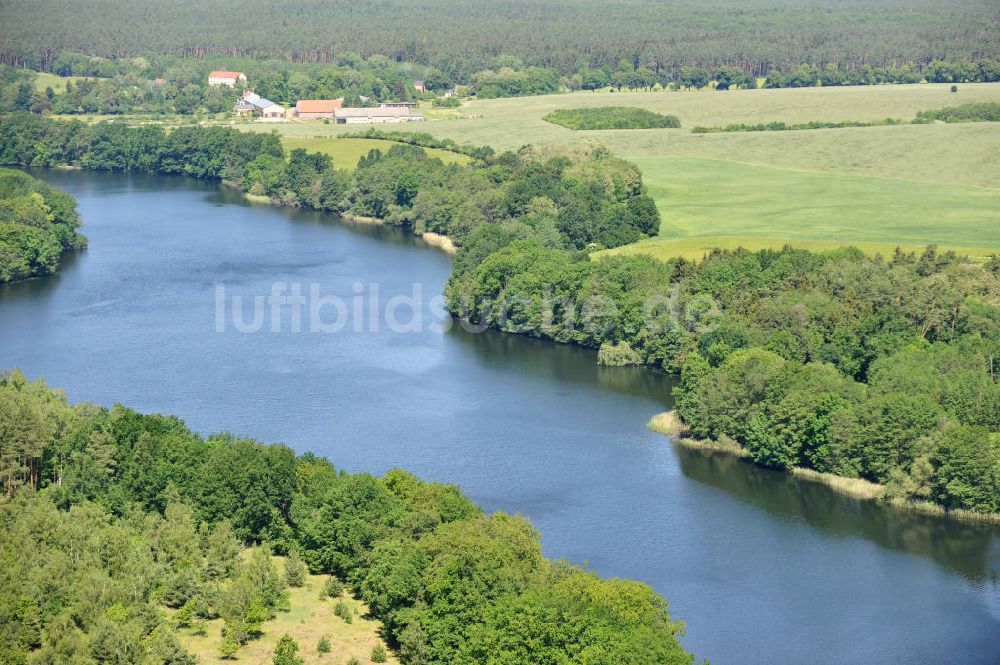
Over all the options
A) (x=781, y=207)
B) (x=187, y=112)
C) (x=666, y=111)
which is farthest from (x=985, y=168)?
(x=187, y=112)

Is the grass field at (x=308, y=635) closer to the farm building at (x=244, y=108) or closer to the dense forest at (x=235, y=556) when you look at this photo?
the dense forest at (x=235, y=556)

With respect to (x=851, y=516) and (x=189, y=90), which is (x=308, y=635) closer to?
(x=851, y=516)

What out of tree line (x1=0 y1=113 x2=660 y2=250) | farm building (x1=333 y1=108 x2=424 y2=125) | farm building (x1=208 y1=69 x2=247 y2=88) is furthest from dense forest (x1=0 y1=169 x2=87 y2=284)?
farm building (x1=208 y1=69 x2=247 y2=88)

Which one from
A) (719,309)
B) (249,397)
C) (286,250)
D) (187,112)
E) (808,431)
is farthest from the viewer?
(187,112)

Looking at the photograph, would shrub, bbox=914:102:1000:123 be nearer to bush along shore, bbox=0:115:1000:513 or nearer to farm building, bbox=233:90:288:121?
bush along shore, bbox=0:115:1000:513

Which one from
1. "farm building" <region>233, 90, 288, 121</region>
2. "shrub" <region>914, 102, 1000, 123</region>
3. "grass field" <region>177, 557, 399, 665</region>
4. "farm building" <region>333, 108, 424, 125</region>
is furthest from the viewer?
"farm building" <region>233, 90, 288, 121</region>

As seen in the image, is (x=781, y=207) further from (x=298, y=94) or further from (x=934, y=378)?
(x=298, y=94)

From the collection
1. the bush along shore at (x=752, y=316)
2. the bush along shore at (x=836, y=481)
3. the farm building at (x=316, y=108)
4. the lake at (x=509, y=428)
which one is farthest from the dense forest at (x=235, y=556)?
the farm building at (x=316, y=108)
